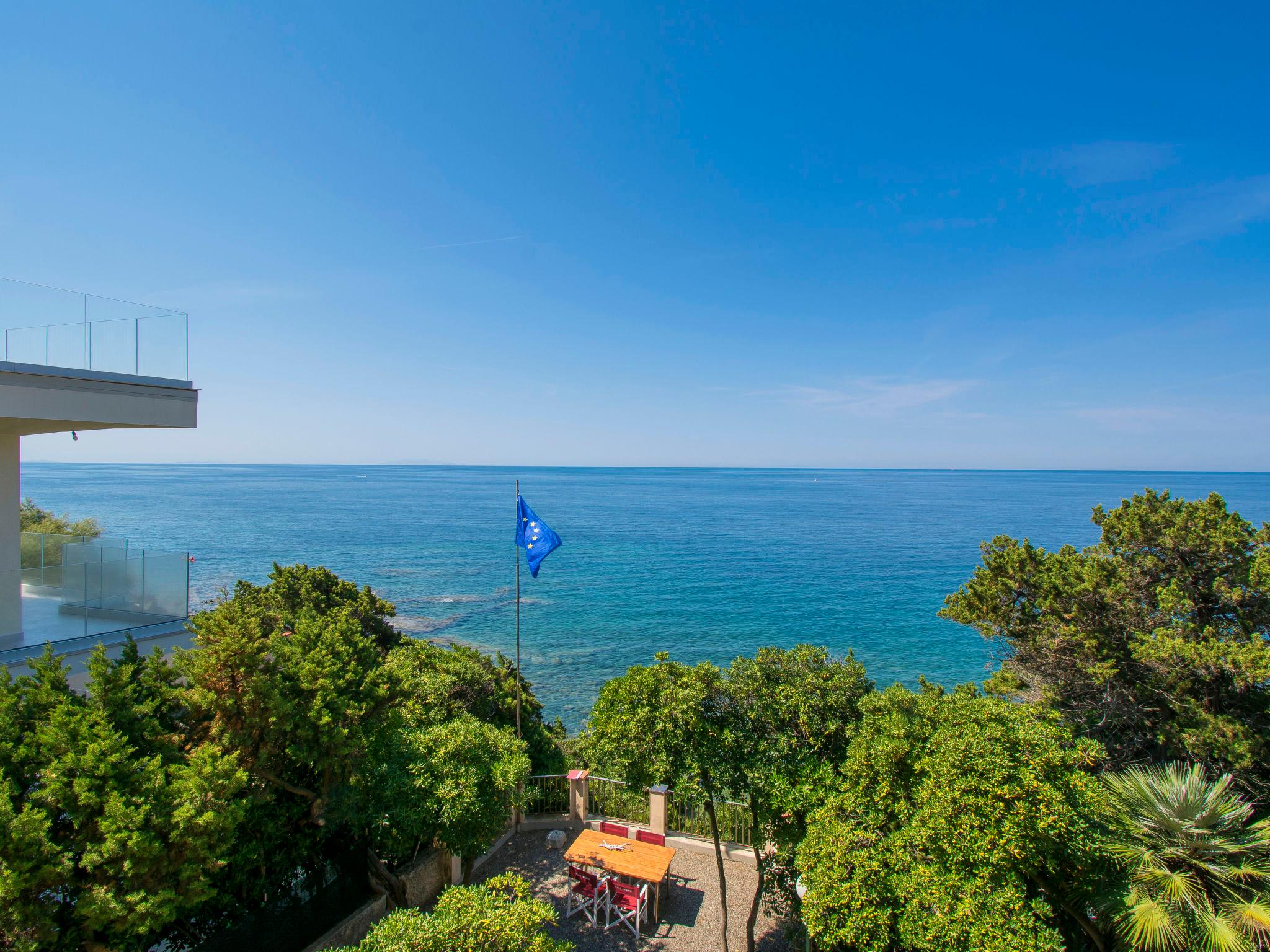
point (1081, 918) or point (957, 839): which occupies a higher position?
point (957, 839)

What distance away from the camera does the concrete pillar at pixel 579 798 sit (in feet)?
42.9

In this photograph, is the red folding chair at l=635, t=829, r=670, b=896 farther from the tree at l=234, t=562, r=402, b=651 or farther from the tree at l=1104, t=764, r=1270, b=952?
the tree at l=234, t=562, r=402, b=651

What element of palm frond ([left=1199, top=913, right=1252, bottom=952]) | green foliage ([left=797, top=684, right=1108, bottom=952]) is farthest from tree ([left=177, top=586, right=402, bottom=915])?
palm frond ([left=1199, top=913, right=1252, bottom=952])

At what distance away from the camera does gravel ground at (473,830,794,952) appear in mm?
9914

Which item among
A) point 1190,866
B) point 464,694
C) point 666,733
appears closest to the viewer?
point 1190,866

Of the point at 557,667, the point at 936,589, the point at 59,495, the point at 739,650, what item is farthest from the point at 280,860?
the point at 59,495

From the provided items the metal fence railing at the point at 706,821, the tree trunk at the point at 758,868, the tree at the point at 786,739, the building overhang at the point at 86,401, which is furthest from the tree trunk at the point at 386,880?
the building overhang at the point at 86,401

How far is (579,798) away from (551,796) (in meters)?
0.82

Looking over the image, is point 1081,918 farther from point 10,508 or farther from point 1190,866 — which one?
point 10,508

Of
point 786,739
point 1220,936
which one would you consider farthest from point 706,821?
point 1220,936

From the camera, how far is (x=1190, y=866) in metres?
7.29

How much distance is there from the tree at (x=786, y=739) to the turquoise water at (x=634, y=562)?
17.5 m

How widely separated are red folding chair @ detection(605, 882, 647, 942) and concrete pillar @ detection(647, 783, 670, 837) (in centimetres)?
191

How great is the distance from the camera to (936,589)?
156 ft
